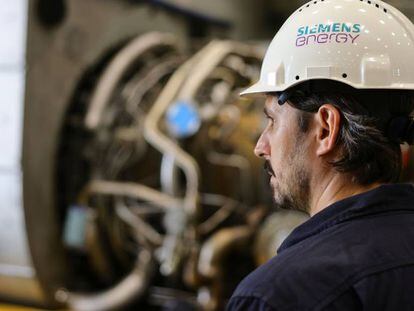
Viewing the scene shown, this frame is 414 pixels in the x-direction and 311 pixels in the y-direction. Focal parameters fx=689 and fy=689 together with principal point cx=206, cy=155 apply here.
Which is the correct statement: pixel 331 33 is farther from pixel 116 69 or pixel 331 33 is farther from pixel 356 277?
pixel 116 69

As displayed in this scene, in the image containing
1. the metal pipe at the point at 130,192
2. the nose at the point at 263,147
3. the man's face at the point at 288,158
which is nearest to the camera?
A: the man's face at the point at 288,158

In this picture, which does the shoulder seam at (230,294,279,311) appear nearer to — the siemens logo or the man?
the man

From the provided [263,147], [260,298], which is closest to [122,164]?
[263,147]

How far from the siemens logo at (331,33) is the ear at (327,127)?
0.16 metres

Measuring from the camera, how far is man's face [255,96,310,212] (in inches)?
51.3

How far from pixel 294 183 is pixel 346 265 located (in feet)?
0.97

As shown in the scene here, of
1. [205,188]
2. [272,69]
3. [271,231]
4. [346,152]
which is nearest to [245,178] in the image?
[205,188]

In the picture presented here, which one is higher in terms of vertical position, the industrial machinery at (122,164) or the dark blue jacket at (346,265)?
the dark blue jacket at (346,265)

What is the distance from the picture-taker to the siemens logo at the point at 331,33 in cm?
133

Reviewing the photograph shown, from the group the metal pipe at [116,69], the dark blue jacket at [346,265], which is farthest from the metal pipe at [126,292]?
the dark blue jacket at [346,265]

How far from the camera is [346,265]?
1053mm

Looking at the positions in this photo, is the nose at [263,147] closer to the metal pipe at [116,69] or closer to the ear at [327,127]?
the ear at [327,127]

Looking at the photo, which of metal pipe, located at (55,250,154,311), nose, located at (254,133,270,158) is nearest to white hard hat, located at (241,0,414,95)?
nose, located at (254,133,270,158)

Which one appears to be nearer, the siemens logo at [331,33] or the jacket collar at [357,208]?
the jacket collar at [357,208]
